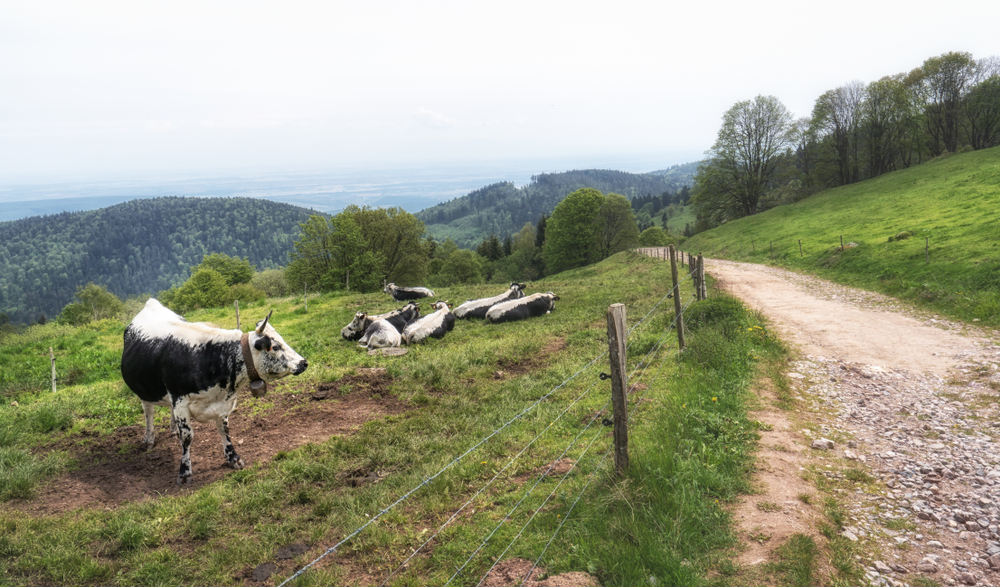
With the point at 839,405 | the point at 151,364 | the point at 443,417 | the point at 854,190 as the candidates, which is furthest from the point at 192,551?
the point at 854,190

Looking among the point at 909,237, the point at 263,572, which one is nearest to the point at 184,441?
the point at 263,572

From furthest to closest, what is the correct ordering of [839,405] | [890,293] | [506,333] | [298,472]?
[890,293], [506,333], [839,405], [298,472]

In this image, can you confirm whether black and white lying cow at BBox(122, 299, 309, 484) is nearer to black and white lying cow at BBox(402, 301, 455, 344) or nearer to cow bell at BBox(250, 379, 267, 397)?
cow bell at BBox(250, 379, 267, 397)

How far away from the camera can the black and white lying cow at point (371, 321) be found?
15871mm

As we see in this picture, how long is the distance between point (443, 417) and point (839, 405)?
6675mm

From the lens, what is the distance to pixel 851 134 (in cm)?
5531

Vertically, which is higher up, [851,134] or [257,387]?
[851,134]

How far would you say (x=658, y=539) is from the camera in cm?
424

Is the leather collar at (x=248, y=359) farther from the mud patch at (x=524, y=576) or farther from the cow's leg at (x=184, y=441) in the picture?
the mud patch at (x=524, y=576)

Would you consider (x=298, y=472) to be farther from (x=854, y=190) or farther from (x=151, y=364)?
(x=854, y=190)

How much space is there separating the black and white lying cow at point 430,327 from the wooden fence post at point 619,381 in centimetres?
1051

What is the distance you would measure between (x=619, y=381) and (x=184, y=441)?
624 centimetres

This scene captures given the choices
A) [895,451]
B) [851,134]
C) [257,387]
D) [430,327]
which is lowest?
[895,451]

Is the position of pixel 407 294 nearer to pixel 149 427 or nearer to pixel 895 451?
pixel 149 427
